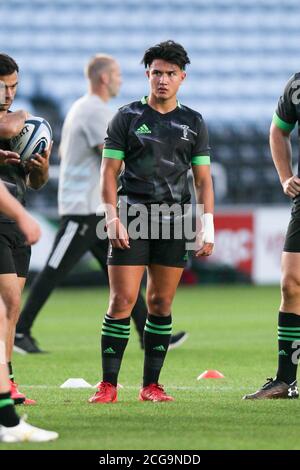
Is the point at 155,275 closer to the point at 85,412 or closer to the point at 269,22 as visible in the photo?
the point at 85,412

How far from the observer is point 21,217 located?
4.32 metres

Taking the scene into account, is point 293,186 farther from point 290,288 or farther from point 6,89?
point 6,89

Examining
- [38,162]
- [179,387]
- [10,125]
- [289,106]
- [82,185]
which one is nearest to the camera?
[10,125]

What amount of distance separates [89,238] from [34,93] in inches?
560

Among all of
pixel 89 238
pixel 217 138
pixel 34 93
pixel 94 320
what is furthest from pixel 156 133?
pixel 34 93

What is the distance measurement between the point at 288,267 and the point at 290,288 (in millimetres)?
117

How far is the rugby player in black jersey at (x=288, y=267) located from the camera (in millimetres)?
6078

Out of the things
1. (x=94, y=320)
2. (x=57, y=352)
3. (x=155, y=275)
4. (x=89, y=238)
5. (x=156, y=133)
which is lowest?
(x=94, y=320)

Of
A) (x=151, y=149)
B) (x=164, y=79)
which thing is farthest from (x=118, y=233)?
(x=164, y=79)

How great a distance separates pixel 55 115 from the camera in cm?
1959

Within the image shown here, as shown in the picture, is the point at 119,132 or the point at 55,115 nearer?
the point at 119,132

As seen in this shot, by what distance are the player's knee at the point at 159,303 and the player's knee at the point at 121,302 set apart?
16 centimetres

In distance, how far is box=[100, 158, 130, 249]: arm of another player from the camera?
5.77 metres

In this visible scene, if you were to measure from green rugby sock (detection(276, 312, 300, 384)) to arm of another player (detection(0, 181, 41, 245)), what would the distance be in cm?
227
